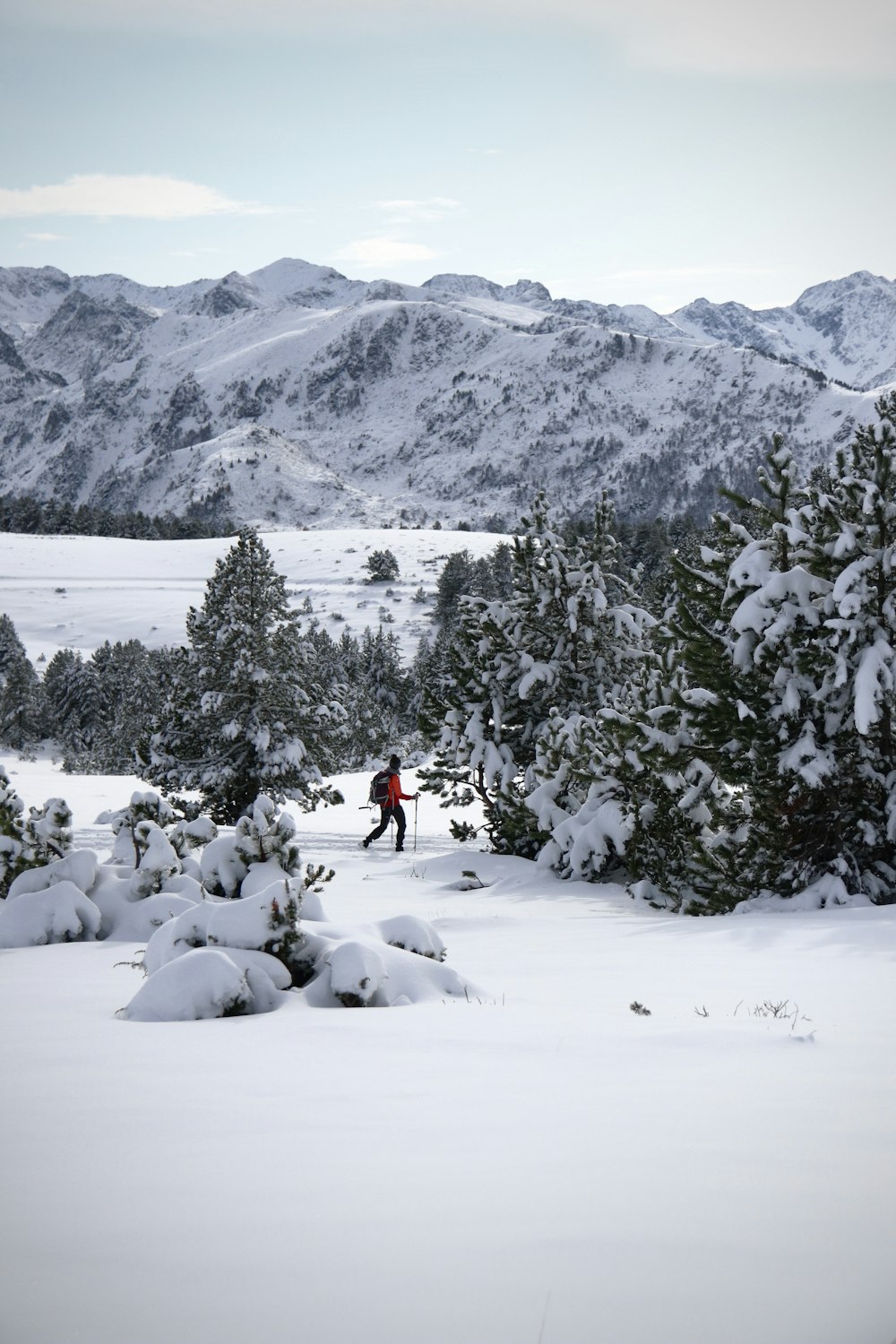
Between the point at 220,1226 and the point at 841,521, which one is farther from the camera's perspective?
the point at 841,521

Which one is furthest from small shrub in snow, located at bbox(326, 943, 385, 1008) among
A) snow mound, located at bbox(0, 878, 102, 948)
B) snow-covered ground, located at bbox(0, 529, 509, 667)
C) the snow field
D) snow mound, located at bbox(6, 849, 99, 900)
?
snow-covered ground, located at bbox(0, 529, 509, 667)

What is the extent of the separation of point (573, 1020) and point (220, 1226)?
2.36m

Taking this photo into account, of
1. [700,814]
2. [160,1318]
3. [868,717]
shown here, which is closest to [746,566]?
[868,717]

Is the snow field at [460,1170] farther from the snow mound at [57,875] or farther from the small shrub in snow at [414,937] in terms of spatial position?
the snow mound at [57,875]

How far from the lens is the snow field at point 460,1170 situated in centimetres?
213

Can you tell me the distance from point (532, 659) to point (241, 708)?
579 centimetres

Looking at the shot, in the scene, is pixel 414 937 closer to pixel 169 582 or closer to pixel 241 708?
pixel 241 708

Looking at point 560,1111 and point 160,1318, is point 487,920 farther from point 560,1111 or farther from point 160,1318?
point 160,1318

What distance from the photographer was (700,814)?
10180mm

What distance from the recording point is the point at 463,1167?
9.21 ft

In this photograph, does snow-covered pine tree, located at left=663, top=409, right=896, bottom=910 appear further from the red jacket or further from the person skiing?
the red jacket

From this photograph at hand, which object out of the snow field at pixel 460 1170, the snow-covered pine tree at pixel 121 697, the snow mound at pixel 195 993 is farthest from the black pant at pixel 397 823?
the snow-covered pine tree at pixel 121 697

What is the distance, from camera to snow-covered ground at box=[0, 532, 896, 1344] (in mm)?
2131

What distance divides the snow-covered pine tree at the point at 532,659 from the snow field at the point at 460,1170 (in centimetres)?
918
